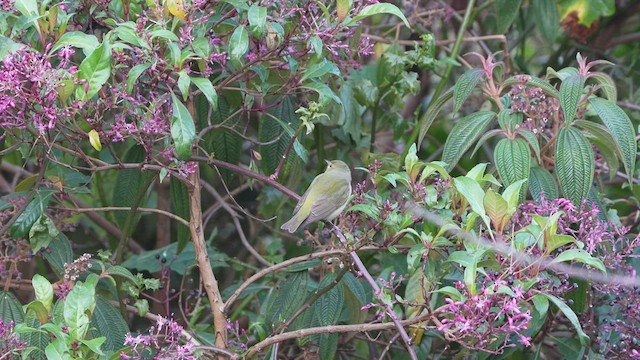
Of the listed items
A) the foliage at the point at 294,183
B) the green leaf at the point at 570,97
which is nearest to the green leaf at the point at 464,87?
the foliage at the point at 294,183

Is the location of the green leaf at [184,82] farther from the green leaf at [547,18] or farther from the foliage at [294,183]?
the green leaf at [547,18]

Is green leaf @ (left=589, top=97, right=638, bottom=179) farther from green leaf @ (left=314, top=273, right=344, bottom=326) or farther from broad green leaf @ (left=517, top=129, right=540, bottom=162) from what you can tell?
green leaf @ (left=314, top=273, right=344, bottom=326)

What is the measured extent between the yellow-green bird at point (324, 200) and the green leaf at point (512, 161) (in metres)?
0.36

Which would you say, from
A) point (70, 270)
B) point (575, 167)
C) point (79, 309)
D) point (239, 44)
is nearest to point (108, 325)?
point (70, 270)

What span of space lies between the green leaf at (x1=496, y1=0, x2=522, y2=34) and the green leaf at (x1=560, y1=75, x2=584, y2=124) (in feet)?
3.78

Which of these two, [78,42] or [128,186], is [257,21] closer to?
[78,42]

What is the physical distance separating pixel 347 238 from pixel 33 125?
66cm

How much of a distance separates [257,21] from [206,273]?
0.57 meters

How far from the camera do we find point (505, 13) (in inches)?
121

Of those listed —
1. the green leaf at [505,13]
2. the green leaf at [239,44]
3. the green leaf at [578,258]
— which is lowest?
the green leaf at [505,13]

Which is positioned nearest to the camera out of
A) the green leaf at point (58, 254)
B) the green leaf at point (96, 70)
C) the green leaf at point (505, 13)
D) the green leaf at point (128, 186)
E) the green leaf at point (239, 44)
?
the green leaf at point (96, 70)

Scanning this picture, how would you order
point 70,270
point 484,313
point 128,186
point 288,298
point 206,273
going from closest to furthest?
1. point 484,313
2. point 70,270
3. point 206,273
4. point 288,298
5. point 128,186

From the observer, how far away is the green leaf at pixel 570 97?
75.0 inches

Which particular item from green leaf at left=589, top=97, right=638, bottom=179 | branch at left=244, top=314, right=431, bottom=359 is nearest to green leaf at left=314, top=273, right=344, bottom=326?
branch at left=244, top=314, right=431, bottom=359
